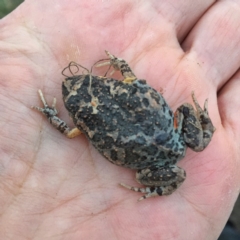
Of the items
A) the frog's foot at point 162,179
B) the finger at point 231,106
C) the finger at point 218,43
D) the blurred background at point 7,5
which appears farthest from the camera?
the blurred background at point 7,5

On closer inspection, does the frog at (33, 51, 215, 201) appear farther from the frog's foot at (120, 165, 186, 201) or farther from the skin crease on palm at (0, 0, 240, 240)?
the skin crease on palm at (0, 0, 240, 240)

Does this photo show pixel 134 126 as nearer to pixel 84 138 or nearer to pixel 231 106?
pixel 84 138

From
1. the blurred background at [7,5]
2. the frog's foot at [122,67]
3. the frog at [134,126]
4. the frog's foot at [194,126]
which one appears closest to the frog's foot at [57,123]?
the frog at [134,126]

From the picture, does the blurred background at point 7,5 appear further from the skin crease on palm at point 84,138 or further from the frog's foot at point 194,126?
the frog's foot at point 194,126

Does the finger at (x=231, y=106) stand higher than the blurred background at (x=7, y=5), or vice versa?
the finger at (x=231, y=106)

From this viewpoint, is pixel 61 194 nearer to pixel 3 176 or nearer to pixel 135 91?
pixel 3 176

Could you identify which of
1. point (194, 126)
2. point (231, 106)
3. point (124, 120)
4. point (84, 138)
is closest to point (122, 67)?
point (124, 120)

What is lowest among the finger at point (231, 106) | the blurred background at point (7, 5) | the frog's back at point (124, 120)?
the blurred background at point (7, 5)
